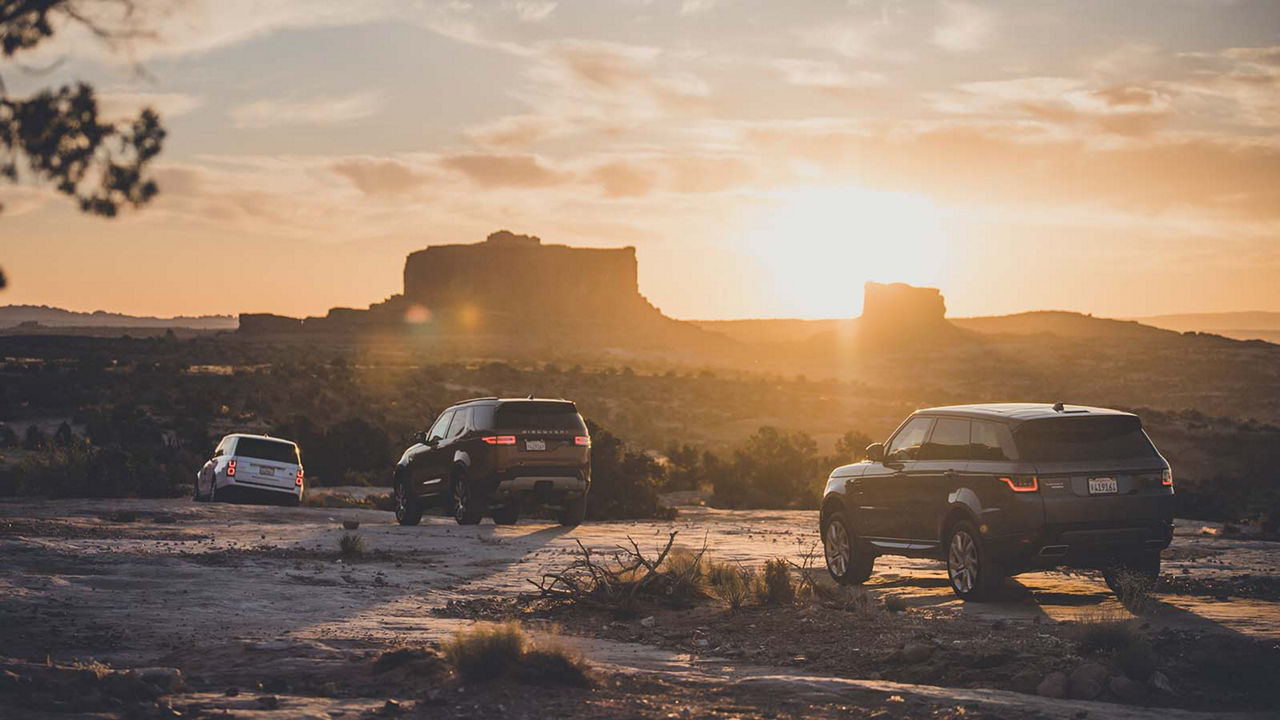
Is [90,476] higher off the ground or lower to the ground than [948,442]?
lower

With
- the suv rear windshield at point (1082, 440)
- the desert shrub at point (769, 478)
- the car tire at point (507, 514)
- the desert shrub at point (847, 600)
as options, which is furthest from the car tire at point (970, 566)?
the desert shrub at point (769, 478)

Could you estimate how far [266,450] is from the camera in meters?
26.0

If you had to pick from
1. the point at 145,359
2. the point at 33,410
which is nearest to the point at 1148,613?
the point at 33,410

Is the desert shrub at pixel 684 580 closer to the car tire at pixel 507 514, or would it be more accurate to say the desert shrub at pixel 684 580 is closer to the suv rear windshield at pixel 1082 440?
the suv rear windshield at pixel 1082 440

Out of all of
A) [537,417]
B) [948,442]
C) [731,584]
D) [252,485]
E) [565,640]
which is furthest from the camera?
[252,485]

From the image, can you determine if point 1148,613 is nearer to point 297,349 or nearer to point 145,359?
point 145,359

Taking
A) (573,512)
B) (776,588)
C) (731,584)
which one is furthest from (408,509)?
(776,588)

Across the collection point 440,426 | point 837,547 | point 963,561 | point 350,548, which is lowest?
point 350,548

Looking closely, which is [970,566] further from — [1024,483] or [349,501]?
[349,501]

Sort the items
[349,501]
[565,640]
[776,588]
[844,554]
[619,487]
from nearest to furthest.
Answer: [565,640] → [776,588] → [844,554] → [349,501] → [619,487]

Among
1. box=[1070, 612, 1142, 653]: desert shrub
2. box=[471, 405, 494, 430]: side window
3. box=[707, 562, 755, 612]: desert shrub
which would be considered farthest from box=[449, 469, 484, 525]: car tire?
box=[1070, 612, 1142, 653]: desert shrub

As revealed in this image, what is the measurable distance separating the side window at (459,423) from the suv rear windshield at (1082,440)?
11.7m

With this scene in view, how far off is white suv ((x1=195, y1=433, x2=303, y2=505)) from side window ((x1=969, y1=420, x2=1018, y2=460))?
17.1 m

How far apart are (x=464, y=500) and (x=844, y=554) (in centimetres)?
895
